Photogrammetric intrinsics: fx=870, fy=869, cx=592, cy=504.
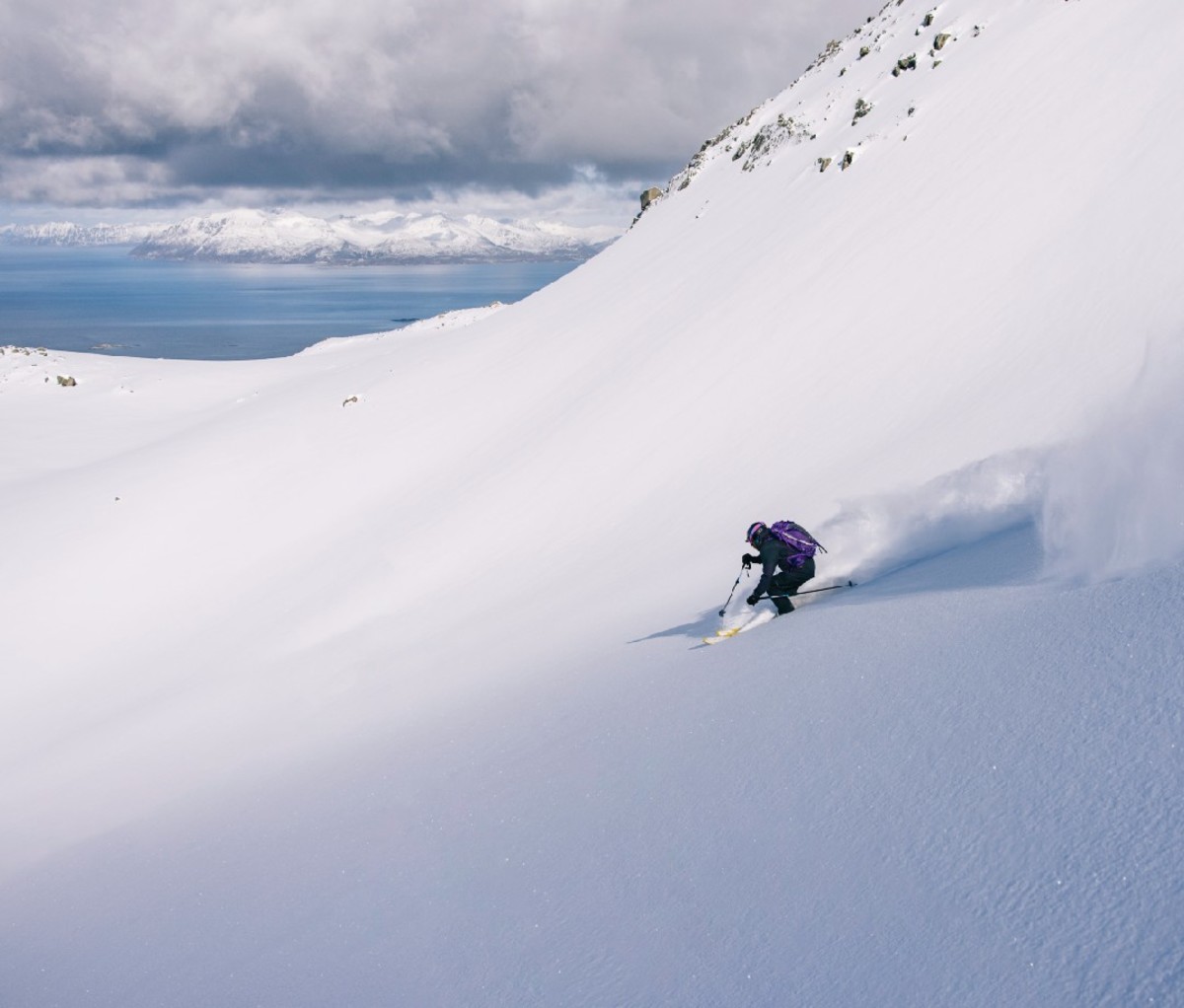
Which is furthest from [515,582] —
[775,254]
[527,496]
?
[775,254]

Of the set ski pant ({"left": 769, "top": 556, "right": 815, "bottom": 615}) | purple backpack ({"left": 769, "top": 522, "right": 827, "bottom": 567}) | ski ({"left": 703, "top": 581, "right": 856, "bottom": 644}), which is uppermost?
purple backpack ({"left": 769, "top": 522, "right": 827, "bottom": 567})

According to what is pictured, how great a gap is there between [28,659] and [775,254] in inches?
764

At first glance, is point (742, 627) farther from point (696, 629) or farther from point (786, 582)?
point (696, 629)

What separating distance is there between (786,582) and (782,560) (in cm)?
24

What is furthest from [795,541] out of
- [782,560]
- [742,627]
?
[742,627]

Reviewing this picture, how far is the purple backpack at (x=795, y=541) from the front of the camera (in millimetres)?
8617

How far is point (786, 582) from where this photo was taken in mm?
8789

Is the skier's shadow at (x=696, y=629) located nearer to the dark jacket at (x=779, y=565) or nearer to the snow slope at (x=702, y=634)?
the snow slope at (x=702, y=634)

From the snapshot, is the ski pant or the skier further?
the ski pant

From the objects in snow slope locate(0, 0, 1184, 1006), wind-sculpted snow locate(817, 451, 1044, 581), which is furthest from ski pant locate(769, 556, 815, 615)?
wind-sculpted snow locate(817, 451, 1044, 581)

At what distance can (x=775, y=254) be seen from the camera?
74.5ft

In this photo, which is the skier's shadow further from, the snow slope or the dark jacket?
the dark jacket

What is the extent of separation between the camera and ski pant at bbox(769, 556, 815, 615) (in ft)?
28.6

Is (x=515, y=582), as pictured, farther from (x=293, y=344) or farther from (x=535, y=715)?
(x=293, y=344)
